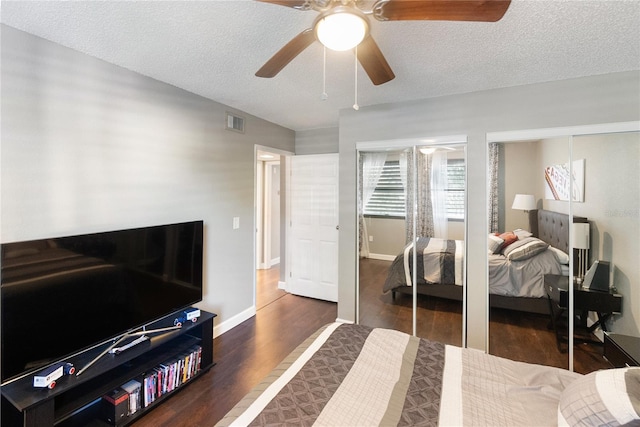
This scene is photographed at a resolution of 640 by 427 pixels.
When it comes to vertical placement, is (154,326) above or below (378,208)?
below

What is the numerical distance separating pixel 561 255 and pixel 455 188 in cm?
102

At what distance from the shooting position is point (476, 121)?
2.75m

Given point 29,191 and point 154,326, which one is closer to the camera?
point 29,191

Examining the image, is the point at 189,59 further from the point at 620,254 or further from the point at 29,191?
the point at 620,254

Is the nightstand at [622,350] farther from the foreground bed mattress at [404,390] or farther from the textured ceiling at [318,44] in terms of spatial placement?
the textured ceiling at [318,44]

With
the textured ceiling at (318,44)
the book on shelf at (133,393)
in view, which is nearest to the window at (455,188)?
the textured ceiling at (318,44)

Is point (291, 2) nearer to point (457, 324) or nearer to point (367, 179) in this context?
point (367, 179)

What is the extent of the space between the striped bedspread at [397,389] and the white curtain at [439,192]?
144 cm

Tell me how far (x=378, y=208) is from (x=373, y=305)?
109cm

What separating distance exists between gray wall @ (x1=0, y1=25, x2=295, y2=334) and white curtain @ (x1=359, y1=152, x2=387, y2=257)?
141cm

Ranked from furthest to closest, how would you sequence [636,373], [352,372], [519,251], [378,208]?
[378,208] < [519,251] < [352,372] < [636,373]

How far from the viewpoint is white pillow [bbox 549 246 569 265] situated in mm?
2475

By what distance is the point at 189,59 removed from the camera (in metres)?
2.14

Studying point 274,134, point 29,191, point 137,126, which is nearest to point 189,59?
point 137,126
